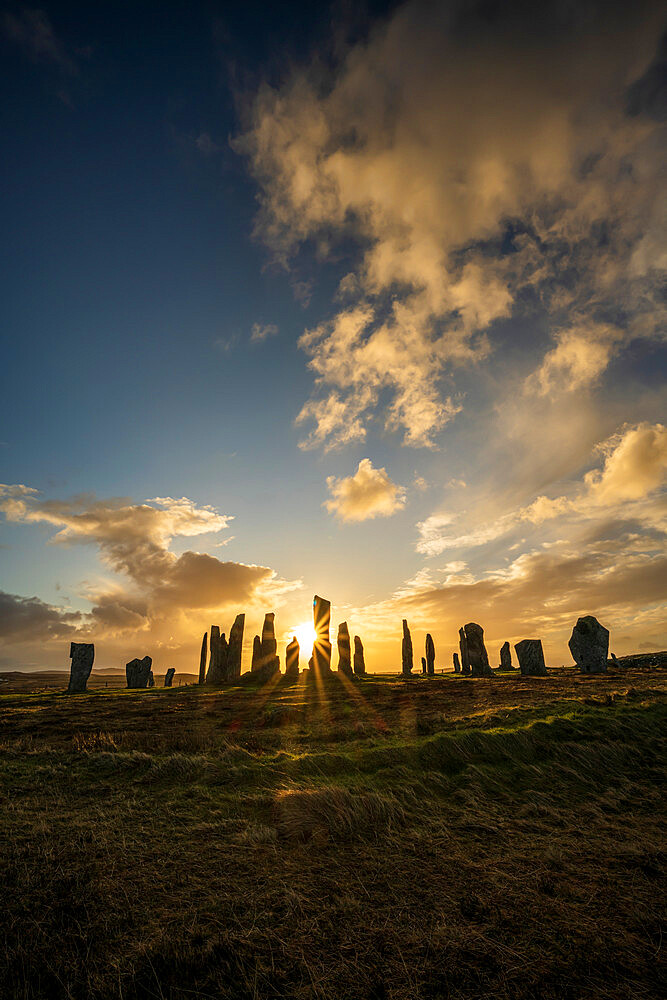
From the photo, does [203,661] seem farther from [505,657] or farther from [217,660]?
[505,657]

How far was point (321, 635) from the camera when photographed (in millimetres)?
50531

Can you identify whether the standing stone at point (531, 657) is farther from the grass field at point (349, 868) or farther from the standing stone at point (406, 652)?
the grass field at point (349, 868)

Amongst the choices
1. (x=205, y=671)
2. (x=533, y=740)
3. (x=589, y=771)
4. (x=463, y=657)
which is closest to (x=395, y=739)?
(x=533, y=740)

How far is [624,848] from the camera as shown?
567 cm

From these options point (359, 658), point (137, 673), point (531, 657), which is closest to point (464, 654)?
point (531, 657)

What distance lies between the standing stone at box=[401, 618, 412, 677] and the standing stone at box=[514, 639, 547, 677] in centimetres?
1793

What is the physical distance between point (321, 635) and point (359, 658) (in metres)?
7.16

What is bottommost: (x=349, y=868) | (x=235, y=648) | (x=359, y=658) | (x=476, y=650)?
(x=349, y=868)

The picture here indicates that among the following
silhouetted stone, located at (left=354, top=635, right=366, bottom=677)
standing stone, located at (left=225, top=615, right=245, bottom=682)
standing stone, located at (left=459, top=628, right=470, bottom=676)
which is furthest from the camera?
silhouetted stone, located at (left=354, top=635, right=366, bottom=677)

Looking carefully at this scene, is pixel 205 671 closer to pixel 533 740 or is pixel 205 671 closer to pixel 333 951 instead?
pixel 533 740

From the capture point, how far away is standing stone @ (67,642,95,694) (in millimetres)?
40406

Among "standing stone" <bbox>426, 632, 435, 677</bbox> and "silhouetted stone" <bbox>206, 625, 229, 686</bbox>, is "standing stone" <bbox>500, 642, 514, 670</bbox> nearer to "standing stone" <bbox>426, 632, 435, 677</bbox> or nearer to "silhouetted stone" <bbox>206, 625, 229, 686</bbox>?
"standing stone" <bbox>426, 632, 435, 677</bbox>

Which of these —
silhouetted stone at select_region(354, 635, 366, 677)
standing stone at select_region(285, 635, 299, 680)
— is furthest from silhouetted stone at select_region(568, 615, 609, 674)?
standing stone at select_region(285, 635, 299, 680)

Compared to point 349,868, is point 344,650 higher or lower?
higher
